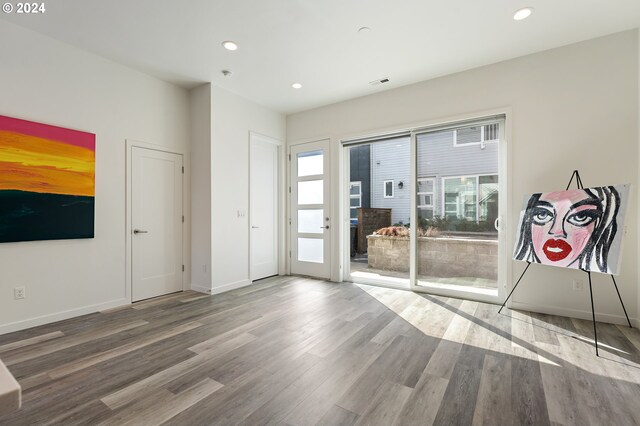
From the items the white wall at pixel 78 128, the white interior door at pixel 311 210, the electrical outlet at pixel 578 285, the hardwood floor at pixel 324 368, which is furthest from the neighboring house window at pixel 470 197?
the white wall at pixel 78 128

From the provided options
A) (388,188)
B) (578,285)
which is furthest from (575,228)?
(388,188)

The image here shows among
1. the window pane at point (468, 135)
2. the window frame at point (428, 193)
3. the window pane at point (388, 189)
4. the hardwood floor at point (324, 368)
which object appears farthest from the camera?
the window pane at point (388, 189)

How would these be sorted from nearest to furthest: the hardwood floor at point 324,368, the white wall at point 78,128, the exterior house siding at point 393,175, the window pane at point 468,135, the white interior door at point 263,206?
the hardwood floor at point 324,368 → the white wall at point 78,128 → the window pane at point 468,135 → the white interior door at point 263,206 → the exterior house siding at point 393,175

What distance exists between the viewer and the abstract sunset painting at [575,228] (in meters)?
2.75

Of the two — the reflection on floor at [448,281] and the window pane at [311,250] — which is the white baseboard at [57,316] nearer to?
the window pane at [311,250]

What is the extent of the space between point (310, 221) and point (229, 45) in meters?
3.02

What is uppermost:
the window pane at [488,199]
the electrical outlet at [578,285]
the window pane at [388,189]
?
the window pane at [388,189]

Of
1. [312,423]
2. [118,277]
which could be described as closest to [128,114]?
[118,277]

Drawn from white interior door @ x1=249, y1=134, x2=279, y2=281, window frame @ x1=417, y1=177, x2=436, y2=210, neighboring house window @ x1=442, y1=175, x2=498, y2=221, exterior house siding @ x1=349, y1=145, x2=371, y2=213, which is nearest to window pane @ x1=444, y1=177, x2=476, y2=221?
neighboring house window @ x1=442, y1=175, x2=498, y2=221

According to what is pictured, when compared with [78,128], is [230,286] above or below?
below

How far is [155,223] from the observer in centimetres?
429

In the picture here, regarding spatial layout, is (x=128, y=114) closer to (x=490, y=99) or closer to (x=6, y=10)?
(x=6, y=10)

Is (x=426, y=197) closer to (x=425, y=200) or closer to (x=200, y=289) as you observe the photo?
(x=425, y=200)

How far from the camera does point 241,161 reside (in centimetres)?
489
